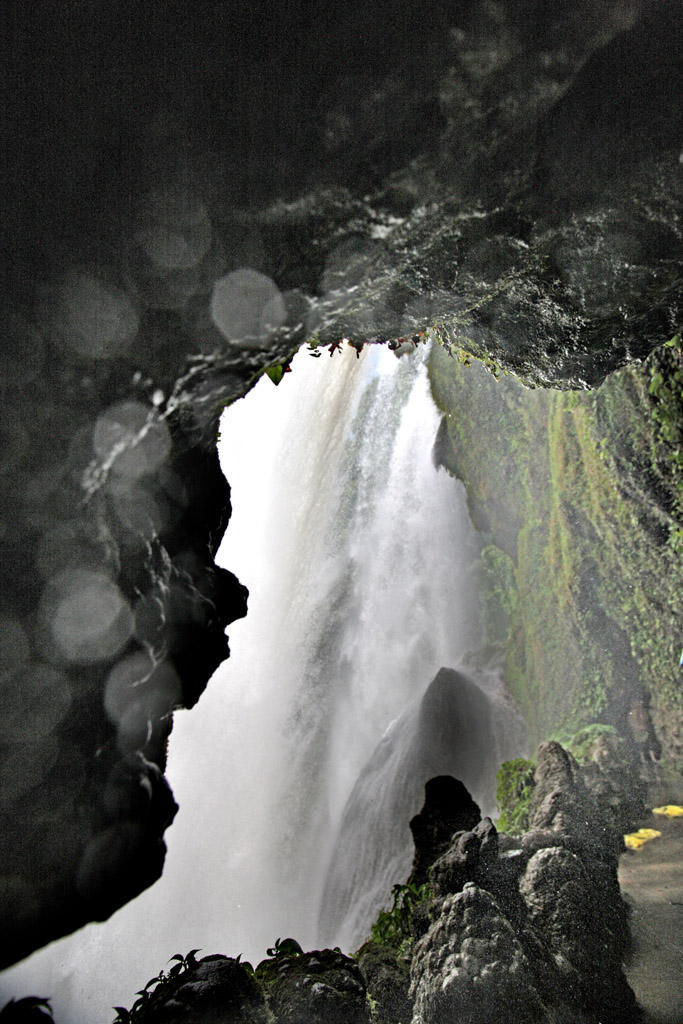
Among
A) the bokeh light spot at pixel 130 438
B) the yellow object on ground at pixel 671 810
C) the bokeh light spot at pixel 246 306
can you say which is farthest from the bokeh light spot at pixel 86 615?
the yellow object on ground at pixel 671 810

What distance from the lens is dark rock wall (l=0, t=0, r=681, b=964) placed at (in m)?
→ 2.13

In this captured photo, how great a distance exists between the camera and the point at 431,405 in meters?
9.53

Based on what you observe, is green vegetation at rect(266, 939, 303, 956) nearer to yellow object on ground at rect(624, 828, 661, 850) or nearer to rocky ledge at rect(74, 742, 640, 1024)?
rocky ledge at rect(74, 742, 640, 1024)

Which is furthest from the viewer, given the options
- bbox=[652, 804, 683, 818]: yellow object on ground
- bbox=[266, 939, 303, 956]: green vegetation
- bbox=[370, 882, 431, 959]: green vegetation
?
bbox=[652, 804, 683, 818]: yellow object on ground

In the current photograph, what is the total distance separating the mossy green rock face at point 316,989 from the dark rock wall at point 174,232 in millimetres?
2223

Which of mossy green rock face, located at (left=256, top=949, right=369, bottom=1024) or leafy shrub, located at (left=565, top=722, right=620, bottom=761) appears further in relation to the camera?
leafy shrub, located at (left=565, top=722, right=620, bottom=761)

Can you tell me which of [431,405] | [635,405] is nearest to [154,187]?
[635,405]

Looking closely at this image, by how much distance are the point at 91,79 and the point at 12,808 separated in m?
2.53

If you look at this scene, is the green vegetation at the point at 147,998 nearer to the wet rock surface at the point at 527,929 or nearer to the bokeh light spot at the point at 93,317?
the wet rock surface at the point at 527,929

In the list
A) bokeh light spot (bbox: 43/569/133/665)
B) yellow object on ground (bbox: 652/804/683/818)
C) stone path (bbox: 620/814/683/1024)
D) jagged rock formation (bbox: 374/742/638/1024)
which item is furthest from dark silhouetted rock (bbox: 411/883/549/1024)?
bokeh light spot (bbox: 43/569/133/665)

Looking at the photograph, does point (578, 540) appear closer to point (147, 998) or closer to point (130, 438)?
point (147, 998)

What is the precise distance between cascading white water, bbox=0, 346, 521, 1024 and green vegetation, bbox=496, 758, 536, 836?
1.42 ft

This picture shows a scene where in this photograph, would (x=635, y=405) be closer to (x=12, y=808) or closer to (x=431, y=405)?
(x=431, y=405)

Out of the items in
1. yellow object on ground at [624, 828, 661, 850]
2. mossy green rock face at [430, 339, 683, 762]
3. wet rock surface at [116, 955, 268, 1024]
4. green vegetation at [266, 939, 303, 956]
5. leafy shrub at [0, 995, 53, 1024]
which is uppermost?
mossy green rock face at [430, 339, 683, 762]
